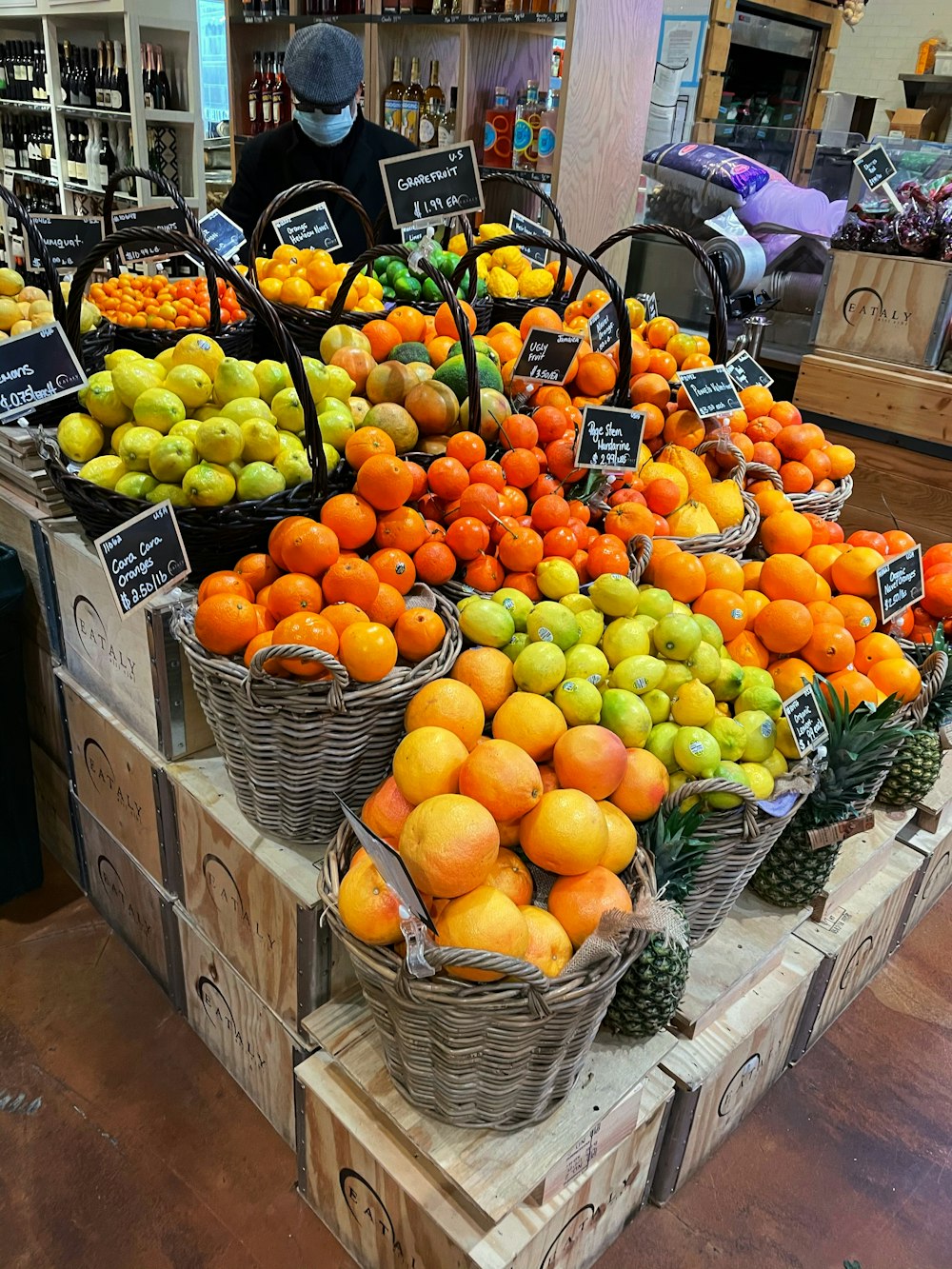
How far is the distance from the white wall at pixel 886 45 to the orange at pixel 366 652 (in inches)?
280

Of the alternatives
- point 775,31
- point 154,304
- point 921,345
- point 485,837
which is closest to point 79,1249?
point 485,837

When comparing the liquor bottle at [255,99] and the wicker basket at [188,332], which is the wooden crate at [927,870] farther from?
the liquor bottle at [255,99]

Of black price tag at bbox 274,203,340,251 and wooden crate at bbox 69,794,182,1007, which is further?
black price tag at bbox 274,203,340,251

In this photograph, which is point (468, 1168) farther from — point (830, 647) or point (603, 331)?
point (603, 331)

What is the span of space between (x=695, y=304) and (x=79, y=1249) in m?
3.49

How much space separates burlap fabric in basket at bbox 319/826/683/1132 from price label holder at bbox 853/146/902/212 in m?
2.22

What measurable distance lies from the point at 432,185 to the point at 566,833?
1500 mm

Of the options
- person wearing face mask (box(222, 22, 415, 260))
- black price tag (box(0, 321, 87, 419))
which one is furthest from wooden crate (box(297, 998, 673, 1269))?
person wearing face mask (box(222, 22, 415, 260))

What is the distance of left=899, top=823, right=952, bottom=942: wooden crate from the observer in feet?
6.20

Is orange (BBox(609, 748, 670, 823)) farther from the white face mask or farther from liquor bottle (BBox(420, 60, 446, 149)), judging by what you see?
liquor bottle (BBox(420, 60, 446, 149))

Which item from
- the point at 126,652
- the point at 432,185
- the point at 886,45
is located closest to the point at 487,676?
the point at 126,652

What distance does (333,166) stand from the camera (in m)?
3.18

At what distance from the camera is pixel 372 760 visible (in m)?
1.24

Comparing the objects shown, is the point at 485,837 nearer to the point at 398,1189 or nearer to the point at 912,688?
the point at 398,1189
